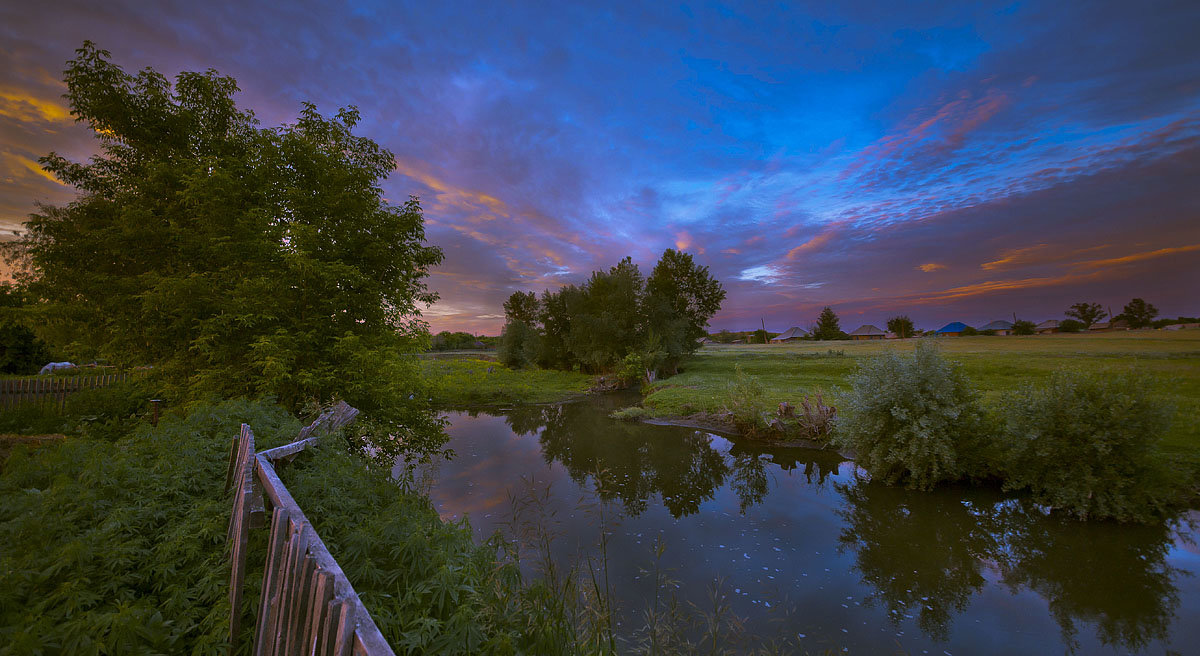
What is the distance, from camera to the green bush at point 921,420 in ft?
32.6

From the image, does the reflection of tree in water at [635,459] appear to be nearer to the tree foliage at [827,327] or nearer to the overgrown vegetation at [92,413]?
the overgrown vegetation at [92,413]

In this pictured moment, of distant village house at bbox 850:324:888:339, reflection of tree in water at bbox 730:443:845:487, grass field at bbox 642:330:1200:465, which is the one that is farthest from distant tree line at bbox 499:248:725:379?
distant village house at bbox 850:324:888:339

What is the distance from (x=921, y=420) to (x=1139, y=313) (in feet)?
113

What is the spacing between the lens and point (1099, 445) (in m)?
7.90

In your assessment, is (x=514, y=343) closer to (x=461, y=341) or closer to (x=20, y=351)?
(x=20, y=351)

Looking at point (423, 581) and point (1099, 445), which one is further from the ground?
point (423, 581)

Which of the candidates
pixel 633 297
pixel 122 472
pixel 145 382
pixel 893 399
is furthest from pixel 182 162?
pixel 633 297

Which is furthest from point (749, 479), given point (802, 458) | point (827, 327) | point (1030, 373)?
point (827, 327)

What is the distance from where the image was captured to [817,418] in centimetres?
1503

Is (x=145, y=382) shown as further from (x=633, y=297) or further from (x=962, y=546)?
(x=633, y=297)

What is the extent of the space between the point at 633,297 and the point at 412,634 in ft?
121

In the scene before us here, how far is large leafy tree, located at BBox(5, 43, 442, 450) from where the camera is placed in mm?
9086

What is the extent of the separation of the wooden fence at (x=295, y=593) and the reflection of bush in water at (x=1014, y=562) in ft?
24.9

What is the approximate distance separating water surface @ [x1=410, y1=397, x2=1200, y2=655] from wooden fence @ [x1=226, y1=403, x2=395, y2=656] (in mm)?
2875
